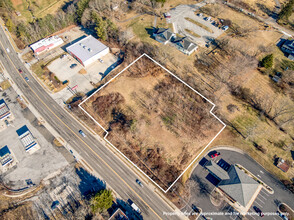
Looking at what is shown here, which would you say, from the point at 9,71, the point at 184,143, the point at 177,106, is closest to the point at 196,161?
the point at 184,143

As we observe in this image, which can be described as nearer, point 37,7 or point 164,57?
point 164,57

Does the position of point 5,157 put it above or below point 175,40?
below

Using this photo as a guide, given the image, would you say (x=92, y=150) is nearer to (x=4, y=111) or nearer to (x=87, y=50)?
(x=4, y=111)

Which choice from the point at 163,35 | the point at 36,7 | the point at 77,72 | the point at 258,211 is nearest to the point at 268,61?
the point at 163,35

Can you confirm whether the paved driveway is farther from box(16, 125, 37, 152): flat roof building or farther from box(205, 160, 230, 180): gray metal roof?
box(16, 125, 37, 152): flat roof building

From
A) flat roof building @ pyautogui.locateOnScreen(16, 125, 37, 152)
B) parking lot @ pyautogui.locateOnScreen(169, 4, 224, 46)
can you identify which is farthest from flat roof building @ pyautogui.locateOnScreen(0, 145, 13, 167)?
parking lot @ pyautogui.locateOnScreen(169, 4, 224, 46)

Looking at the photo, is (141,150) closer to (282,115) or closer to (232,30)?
(282,115)
